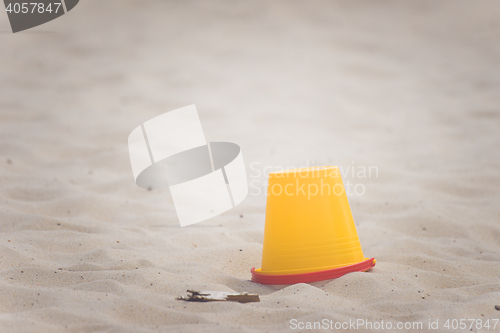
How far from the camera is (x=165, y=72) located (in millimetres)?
3818

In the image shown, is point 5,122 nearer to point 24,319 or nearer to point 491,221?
point 24,319

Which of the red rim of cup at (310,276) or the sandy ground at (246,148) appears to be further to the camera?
the red rim of cup at (310,276)

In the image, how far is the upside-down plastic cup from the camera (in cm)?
143

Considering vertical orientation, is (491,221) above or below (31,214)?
below

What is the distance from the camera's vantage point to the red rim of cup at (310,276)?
55.4 inches

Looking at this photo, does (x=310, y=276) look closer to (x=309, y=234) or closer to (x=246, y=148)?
(x=309, y=234)

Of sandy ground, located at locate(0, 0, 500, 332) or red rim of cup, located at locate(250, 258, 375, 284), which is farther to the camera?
red rim of cup, located at locate(250, 258, 375, 284)

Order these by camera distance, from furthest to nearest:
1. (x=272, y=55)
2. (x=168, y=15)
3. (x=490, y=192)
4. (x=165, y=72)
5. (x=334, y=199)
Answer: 1. (x=168, y=15)
2. (x=272, y=55)
3. (x=165, y=72)
4. (x=490, y=192)
5. (x=334, y=199)

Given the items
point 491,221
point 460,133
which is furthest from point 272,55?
point 491,221

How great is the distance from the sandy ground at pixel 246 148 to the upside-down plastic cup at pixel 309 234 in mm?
65

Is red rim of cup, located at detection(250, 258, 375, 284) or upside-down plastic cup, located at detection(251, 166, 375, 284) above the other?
upside-down plastic cup, located at detection(251, 166, 375, 284)

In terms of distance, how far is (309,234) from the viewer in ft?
4.69

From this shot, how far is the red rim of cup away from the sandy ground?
3 cm

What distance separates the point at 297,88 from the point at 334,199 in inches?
94.8
